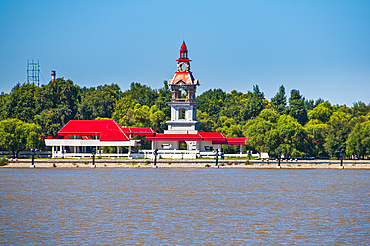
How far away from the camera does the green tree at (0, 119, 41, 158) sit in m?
83.3

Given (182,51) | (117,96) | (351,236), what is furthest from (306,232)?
(117,96)

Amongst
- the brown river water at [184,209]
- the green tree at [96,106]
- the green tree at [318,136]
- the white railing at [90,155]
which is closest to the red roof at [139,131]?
the white railing at [90,155]

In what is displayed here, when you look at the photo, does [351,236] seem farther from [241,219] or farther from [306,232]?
[241,219]

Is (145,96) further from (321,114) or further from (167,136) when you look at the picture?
(167,136)

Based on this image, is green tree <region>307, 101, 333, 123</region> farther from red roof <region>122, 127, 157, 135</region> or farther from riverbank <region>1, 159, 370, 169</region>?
red roof <region>122, 127, 157, 135</region>

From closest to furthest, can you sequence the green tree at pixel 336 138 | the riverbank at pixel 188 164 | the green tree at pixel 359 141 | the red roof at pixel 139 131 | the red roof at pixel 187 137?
the riverbank at pixel 188 164 < the green tree at pixel 359 141 < the red roof at pixel 187 137 < the red roof at pixel 139 131 < the green tree at pixel 336 138

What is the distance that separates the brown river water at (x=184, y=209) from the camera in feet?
94.6

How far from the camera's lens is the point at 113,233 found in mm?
29734

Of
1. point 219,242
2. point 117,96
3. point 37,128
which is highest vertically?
point 117,96

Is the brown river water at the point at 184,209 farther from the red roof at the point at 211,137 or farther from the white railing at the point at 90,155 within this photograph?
the red roof at the point at 211,137

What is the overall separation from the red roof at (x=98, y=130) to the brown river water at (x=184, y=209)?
2030cm

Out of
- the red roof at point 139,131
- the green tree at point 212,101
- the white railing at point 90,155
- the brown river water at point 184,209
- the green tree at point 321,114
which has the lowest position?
the brown river water at point 184,209

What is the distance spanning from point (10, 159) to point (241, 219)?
5806cm

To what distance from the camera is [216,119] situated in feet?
413
